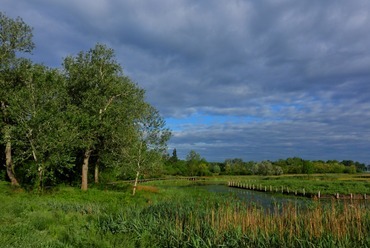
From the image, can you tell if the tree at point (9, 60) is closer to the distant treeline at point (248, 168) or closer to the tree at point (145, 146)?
the tree at point (145, 146)

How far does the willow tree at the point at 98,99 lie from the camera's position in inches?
1232

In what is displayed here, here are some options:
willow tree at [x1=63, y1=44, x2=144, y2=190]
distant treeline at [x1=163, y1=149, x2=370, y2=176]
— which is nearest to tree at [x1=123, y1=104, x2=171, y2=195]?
willow tree at [x1=63, y1=44, x2=144, y2=190]

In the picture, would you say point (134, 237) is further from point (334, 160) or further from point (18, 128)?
point (334, 160)

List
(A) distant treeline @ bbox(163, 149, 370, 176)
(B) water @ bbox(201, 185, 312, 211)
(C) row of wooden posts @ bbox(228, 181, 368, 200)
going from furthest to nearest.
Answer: (A) distant treeline @ bbox(163, 149, 370, 176)
(C) row of wooden posts @ bbox(228, 181, 368, 200)
(B) water @ bbox(201, 185, 312, 211)

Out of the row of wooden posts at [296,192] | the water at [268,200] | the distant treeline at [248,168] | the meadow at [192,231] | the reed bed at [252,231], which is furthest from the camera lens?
the distant treeline at [248,168]

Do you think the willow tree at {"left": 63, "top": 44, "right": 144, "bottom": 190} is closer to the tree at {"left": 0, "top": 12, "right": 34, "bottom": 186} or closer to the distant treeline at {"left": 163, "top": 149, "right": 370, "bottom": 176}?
the tree at {"left": 0, "top": 12, "right": 34, "bottom": 186}

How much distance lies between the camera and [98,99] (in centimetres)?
3155

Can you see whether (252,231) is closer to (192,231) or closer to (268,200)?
(192,231)

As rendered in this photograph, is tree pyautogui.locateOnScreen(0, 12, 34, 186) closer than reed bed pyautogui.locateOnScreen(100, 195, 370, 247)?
No

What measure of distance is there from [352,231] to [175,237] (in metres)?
5.46

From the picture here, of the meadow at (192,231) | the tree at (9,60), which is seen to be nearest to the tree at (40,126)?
the tree at (9,60)

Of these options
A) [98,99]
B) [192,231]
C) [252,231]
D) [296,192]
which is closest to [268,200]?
[296,192]

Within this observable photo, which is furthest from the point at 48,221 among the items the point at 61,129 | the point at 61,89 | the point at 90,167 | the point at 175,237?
the point at 90,167

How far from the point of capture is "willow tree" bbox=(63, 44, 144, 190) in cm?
3128
